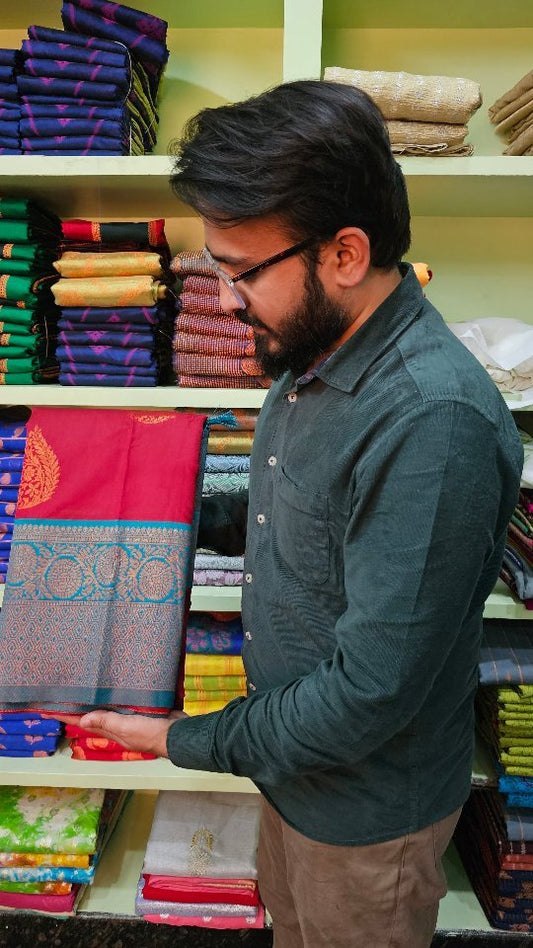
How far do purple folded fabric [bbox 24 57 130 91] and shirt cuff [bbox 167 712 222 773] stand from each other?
4.16 feet

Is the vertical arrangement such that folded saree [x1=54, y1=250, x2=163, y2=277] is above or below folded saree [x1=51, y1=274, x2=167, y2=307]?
above

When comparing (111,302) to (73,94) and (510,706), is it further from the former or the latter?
(510,706)

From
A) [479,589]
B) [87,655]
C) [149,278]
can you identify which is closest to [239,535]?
[87,655]

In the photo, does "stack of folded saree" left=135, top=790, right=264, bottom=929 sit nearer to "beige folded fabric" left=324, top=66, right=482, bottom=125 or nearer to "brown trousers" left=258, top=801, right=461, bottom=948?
"brown trousers" left=258, top=801, right=461, bottom=948

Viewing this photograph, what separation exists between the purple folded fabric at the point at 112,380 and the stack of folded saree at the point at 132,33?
510 mm

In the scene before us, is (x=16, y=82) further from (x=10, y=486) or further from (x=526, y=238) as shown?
(x=526, y=238)

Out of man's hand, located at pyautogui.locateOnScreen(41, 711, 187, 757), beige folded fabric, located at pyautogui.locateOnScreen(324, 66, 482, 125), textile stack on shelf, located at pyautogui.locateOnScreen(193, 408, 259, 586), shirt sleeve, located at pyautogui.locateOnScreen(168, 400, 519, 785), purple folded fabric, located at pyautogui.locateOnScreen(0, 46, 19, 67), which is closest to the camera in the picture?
shirt sleeve, located at pyautogui.locateOnScreen(168, 400, 519, 785)

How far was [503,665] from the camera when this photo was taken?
1345 mm

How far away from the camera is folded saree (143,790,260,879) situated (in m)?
1.49

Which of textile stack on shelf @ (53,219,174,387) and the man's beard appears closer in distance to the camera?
the man's beard

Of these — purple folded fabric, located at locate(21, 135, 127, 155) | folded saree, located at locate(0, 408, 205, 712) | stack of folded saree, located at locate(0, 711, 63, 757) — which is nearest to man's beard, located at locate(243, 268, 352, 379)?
folded saree, located at locate(0, 408, 205, 712)

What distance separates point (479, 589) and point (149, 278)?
974 millimetres

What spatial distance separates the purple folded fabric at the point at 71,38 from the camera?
4.14 ft

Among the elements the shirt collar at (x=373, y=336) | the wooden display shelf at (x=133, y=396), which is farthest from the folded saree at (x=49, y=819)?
the shirt collar at (x=373, y=336)
